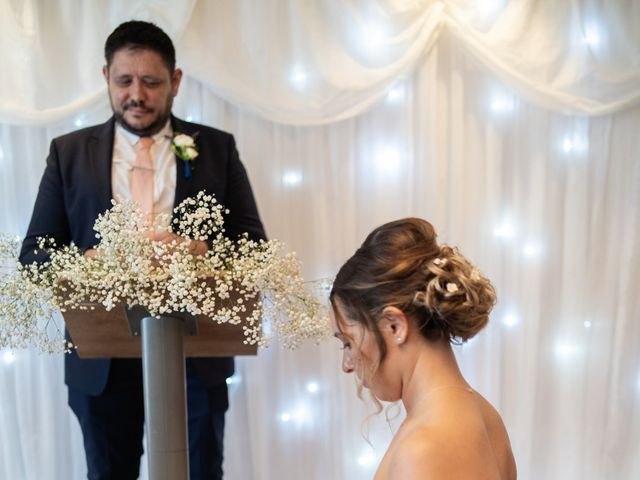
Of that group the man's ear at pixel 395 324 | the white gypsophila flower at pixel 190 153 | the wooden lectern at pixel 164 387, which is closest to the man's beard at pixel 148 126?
the white gypsophila flower at pixel 190 153

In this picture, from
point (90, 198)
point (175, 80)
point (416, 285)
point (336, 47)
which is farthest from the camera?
point (336, 47)

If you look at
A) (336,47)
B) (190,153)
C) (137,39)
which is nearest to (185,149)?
(190,153)

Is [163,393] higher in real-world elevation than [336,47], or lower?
lower

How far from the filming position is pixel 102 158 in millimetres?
2621

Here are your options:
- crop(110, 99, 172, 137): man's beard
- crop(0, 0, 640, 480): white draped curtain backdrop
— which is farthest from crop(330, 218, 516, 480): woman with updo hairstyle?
crop(0, 0, 640, 480): white draped curtain backdrop

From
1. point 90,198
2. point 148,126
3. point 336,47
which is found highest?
point 336,47

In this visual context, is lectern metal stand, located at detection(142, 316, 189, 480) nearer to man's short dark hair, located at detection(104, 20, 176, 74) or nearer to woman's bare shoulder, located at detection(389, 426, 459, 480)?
woman's bare shoulder, located at detection(389, 426, 459, 480)

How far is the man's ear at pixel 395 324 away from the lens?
153 cm

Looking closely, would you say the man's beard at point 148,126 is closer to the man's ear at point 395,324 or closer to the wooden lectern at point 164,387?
the wooden lectern at point 164,387

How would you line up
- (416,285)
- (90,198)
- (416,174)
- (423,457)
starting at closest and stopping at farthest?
(423,457), (416,285), (90,198), (416,174)

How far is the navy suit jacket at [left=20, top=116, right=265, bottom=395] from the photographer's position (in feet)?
8.44

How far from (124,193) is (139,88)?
35 cm

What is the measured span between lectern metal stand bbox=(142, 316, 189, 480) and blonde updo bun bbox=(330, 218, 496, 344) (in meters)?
0.39

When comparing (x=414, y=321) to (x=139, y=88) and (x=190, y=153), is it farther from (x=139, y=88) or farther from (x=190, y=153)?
(x=139, y=88)
